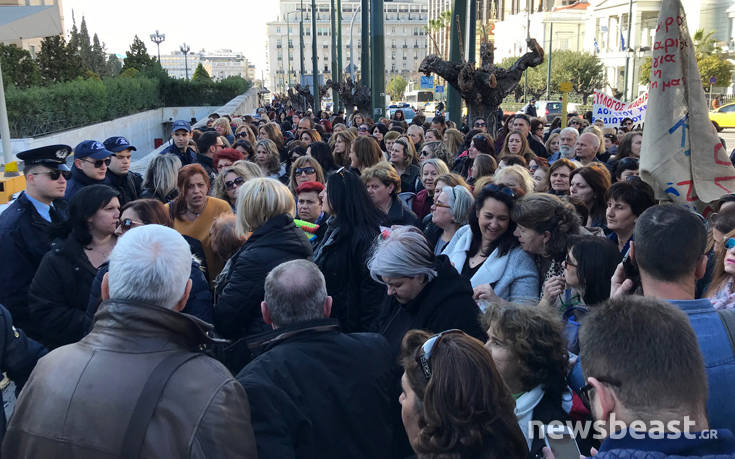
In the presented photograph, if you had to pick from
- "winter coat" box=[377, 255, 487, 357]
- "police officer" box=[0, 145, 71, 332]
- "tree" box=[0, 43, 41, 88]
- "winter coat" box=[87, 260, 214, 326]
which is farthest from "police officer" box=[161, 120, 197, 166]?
"tree" box=[0, 43, 41, 88]

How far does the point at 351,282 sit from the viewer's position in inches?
167

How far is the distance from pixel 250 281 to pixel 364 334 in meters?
1.07

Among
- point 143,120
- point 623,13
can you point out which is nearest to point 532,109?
point 143,120

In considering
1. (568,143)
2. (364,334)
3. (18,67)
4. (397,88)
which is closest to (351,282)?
(364,334)

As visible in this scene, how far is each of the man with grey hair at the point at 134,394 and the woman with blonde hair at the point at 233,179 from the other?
3.68 m

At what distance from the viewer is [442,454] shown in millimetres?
2059

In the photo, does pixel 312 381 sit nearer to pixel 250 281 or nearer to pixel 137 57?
pixel 250 281

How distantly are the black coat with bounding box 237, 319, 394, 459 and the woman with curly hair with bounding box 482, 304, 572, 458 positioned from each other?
465mm

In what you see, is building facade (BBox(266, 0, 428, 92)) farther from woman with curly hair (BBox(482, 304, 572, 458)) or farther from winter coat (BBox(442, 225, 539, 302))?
woman with curly hair (BBox(482, 304, 572, 458))

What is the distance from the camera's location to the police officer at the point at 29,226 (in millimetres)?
4327

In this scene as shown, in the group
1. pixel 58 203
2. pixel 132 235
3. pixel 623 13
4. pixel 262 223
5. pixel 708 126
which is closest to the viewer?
pixel 132 235

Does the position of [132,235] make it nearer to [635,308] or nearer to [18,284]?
[635,308]

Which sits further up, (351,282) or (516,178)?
(516,178)

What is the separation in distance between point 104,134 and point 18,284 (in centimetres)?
2494
